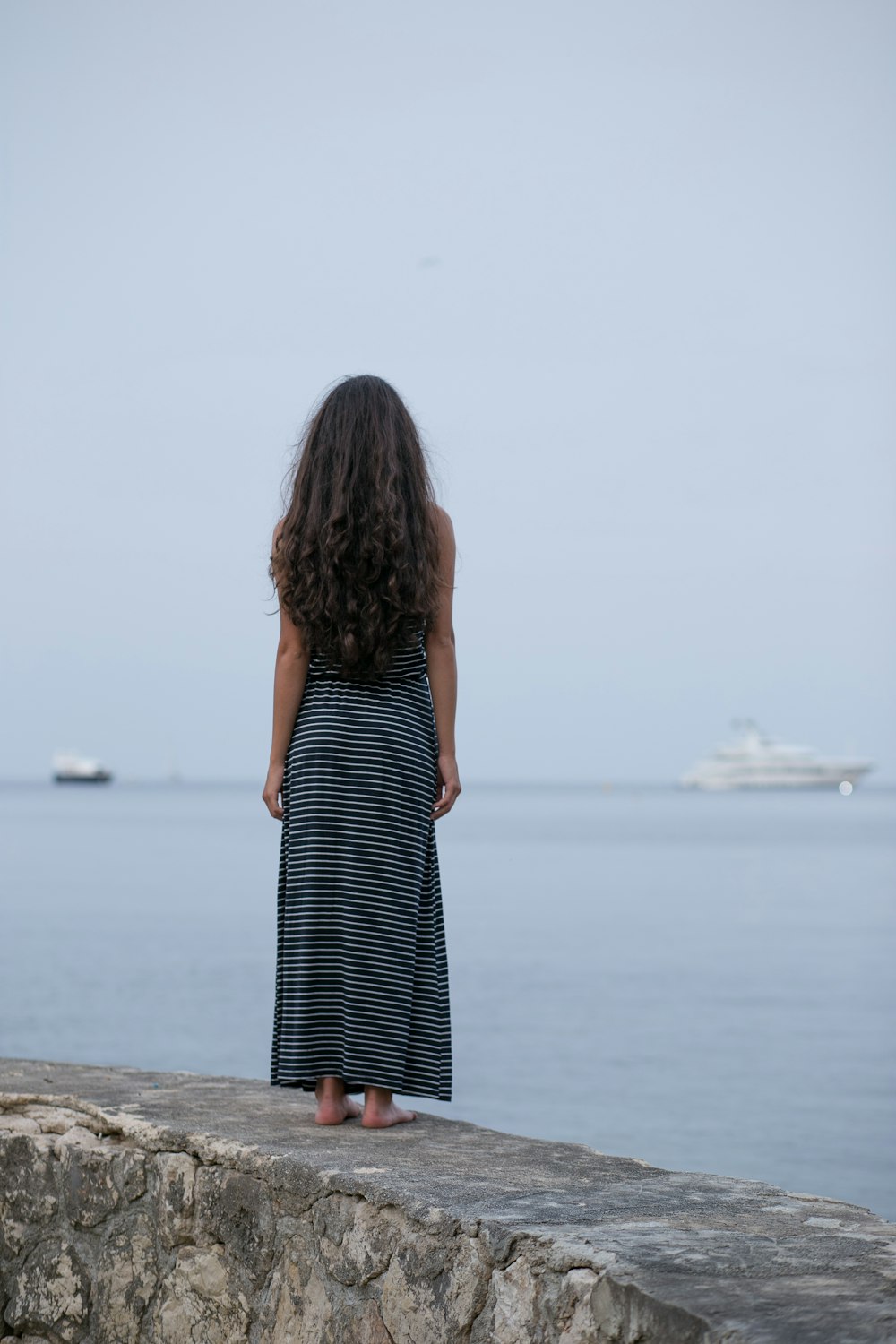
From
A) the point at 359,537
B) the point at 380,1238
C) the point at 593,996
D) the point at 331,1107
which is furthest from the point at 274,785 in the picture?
the point at 593,996

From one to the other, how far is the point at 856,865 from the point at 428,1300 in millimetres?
38052

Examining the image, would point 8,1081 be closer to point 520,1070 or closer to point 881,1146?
point 881,1146

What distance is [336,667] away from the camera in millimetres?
3158

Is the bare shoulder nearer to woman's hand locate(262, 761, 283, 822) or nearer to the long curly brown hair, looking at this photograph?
the long curly brown hair

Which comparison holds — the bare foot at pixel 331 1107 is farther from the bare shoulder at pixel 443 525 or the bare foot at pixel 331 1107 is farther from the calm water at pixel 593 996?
the calm water at pixel 593 996

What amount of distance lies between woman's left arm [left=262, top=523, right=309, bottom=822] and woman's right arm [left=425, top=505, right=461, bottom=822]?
28cm

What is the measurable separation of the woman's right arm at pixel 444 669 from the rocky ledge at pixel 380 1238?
0.76 m

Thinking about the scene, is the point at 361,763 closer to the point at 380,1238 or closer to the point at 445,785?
the point at 445,785

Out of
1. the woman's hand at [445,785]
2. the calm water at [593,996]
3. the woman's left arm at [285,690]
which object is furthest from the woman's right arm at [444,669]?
the calm water at [593,996]

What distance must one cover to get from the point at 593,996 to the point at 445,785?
1337cm

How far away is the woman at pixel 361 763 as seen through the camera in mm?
3059

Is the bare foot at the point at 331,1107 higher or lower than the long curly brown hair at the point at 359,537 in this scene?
lower

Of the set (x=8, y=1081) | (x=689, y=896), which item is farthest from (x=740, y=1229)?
(x=689, y=896)

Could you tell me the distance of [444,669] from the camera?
10.5ft
